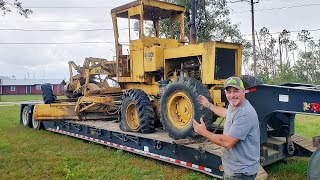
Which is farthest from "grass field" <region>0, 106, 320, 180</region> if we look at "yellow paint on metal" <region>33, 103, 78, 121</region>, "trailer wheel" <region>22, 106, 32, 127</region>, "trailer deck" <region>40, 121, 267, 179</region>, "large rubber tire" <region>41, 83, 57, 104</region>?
"trailer wheel" <region>22, 106, 32, 127</region>

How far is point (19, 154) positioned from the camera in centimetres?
769

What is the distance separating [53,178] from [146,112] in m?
2.28

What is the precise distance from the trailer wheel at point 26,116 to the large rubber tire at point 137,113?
5.65 m

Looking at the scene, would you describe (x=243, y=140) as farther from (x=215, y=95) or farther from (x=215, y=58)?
(x=215, y=58)

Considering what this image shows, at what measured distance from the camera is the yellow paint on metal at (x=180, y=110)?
20.8ft

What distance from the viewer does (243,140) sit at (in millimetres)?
3121

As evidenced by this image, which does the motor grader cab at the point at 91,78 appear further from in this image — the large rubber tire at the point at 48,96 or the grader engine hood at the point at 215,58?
the grader engine hood at the point at 215,58

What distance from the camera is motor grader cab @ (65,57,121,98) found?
32.5ft

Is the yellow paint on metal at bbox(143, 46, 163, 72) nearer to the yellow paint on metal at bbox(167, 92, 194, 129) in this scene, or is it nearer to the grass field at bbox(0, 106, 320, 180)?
the yellow paint on metal at bbox(167, 92, 194, 129)

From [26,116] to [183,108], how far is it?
7.91 meters

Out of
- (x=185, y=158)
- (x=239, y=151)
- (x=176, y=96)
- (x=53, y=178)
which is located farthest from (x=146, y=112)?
(x=239, y=151)

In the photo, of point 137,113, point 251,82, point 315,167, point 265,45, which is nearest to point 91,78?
point 137,113

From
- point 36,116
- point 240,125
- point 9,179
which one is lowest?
point 9,179

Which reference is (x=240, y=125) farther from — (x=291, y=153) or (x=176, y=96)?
(x=291, y=153)
